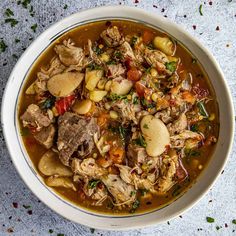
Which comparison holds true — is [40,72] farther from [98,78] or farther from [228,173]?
[228,173]

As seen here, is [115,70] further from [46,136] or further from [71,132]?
[46,136]

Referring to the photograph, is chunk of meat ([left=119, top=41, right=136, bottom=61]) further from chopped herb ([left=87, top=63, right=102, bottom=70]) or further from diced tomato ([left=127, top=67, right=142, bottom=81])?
chopped herb ([left=87, top=63, right=102, bottom=70])

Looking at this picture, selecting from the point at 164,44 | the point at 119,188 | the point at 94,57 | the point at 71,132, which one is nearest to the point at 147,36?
the point at 164,44

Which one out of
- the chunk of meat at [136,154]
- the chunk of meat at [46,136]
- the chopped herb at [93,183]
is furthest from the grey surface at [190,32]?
the chunk of meat at [136,154]

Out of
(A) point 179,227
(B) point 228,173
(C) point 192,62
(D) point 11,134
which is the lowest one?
(A) point 179,227

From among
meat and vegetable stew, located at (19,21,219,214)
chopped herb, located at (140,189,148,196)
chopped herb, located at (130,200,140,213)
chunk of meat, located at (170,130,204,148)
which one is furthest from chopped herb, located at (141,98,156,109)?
chopped herb, located at (130,200,140,213)

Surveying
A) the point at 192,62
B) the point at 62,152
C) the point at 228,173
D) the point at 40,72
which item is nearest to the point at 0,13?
the point at 40,72
